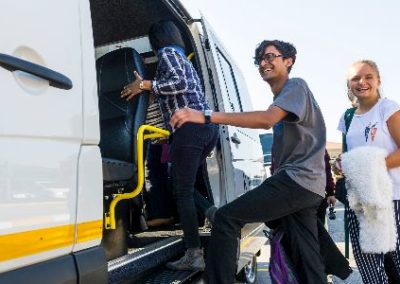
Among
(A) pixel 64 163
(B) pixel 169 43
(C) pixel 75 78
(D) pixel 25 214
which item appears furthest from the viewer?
(B) pixel 169 43

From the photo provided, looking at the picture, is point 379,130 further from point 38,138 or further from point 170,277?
point 38,138

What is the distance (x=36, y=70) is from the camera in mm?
1478

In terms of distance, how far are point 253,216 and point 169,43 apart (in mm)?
1282

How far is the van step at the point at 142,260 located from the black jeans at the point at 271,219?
35 centimetres

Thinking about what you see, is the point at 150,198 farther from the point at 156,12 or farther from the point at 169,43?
the point at 156,12

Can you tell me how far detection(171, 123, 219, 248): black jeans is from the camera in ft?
9.28

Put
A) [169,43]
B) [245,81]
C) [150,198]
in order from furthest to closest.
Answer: [245,81]
[150,198]
[169,43]

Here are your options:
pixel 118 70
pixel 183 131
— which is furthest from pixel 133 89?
pixel 183 131

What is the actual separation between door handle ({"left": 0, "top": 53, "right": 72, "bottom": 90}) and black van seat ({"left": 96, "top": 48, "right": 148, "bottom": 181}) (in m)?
0.90

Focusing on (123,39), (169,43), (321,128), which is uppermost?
(123,39)

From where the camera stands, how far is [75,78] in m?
1.67

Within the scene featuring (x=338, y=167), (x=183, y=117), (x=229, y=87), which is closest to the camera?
(x=183, y=117)

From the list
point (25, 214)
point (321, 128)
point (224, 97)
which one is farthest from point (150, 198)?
point (25, 214)

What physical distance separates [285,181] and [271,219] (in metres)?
0.22
